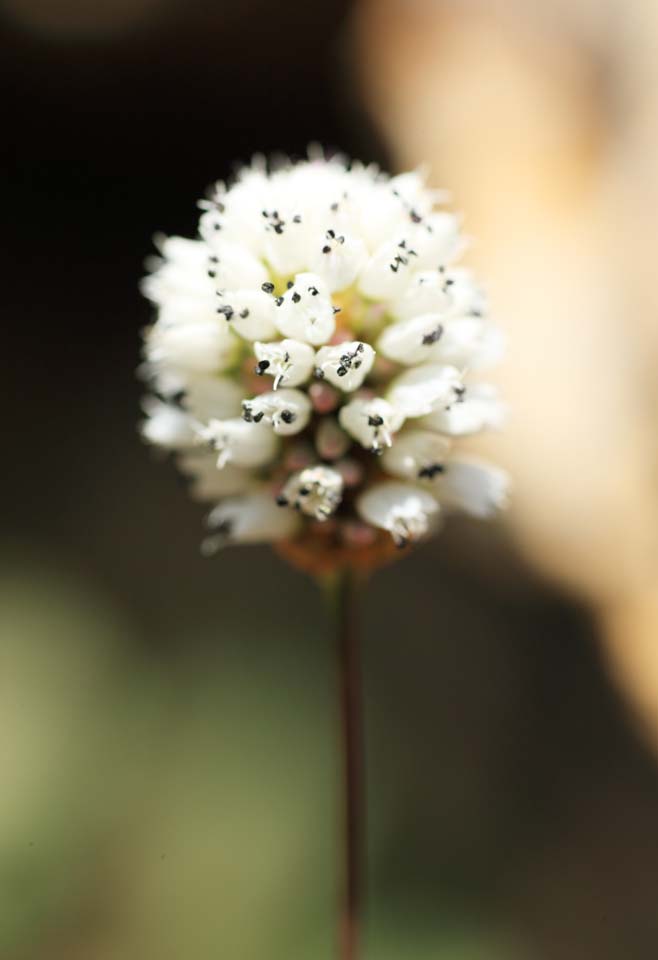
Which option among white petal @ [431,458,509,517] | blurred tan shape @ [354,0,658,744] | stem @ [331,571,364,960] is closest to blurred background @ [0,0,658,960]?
blurred tan shape @ [354,0,658,744]

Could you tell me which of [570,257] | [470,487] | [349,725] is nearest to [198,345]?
[470,487]

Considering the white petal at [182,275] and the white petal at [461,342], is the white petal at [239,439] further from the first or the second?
the white petal at [461,342]

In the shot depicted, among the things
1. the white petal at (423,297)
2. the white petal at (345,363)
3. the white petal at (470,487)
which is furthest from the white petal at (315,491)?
the white petal at (423,297)

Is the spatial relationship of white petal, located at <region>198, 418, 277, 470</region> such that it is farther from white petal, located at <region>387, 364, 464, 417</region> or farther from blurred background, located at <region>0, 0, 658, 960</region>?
blurred background, located at <region>0, 0, 658, 960</region>

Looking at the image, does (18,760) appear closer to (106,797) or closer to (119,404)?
(106,797)

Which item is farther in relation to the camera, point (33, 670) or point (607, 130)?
point (607, 130)

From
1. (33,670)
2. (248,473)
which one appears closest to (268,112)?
(33,670)
